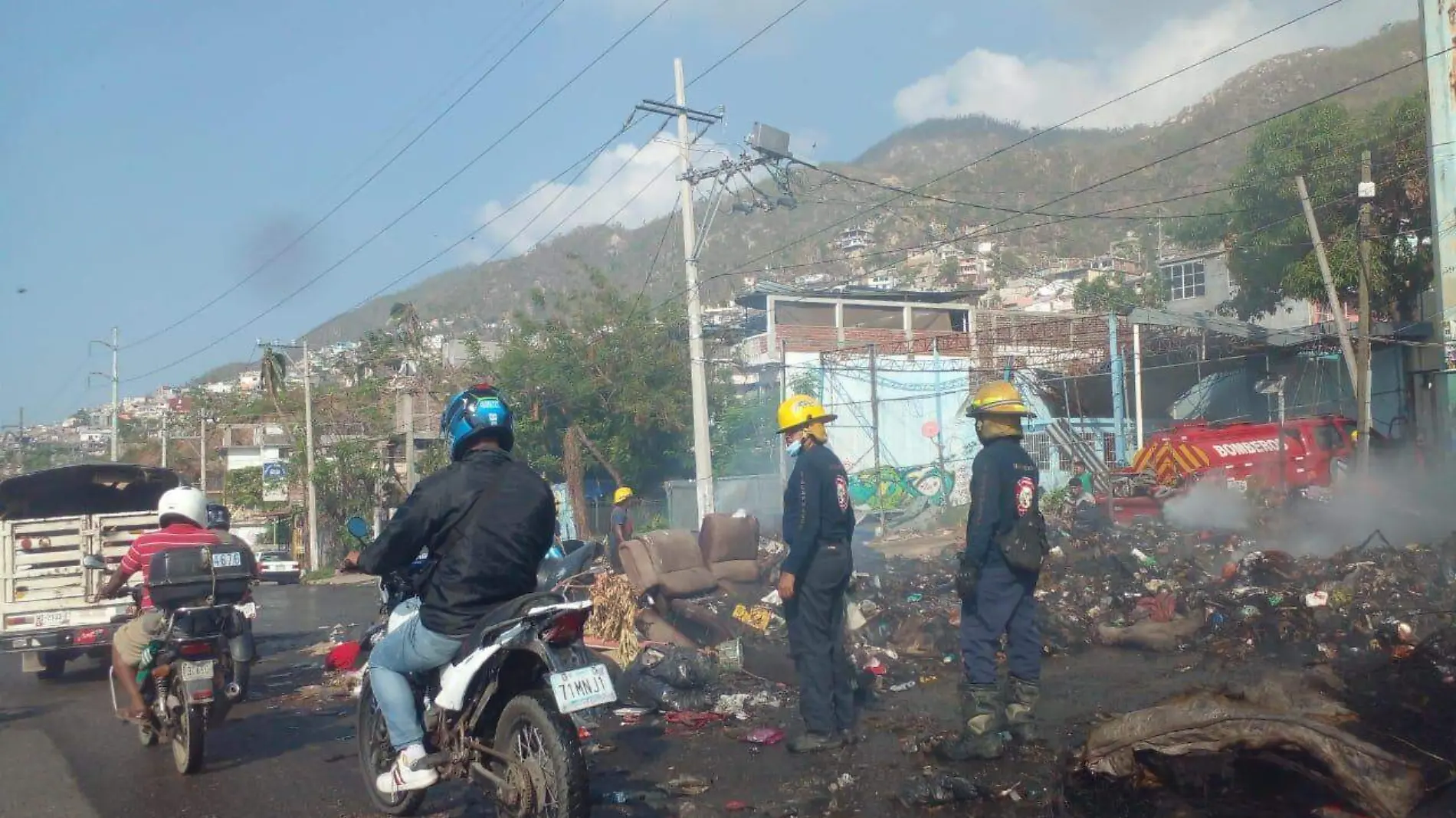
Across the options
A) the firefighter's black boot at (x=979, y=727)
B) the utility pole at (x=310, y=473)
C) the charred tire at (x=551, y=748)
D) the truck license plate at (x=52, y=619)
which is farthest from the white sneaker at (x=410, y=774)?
the utility pole at (x=310, y=473)

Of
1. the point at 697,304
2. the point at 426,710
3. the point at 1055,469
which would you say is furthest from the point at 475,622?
the point at 1055,469

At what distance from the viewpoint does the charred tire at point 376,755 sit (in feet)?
15.7

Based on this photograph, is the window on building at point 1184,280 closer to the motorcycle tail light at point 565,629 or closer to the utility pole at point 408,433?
the utility pole at point 408,433

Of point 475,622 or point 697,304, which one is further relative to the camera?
point 697,304

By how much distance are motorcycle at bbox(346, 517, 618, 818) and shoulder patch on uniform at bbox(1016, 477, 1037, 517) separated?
2969 millimetres

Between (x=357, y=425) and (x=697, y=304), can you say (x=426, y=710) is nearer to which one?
(x=697, y=304)

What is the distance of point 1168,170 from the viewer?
4665 inches

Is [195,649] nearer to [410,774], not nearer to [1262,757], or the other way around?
[410,774]

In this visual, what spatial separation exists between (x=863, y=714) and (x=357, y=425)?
43.7 m

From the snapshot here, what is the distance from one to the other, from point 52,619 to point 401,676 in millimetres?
7995

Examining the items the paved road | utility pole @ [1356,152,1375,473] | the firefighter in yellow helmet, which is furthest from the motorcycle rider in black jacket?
utility pole @ [1356,152,1375,473]

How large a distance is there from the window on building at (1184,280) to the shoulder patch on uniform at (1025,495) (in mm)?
39832

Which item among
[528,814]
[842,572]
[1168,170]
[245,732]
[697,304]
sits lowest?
[245,732]

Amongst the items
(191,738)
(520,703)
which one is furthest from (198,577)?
(520,703)
